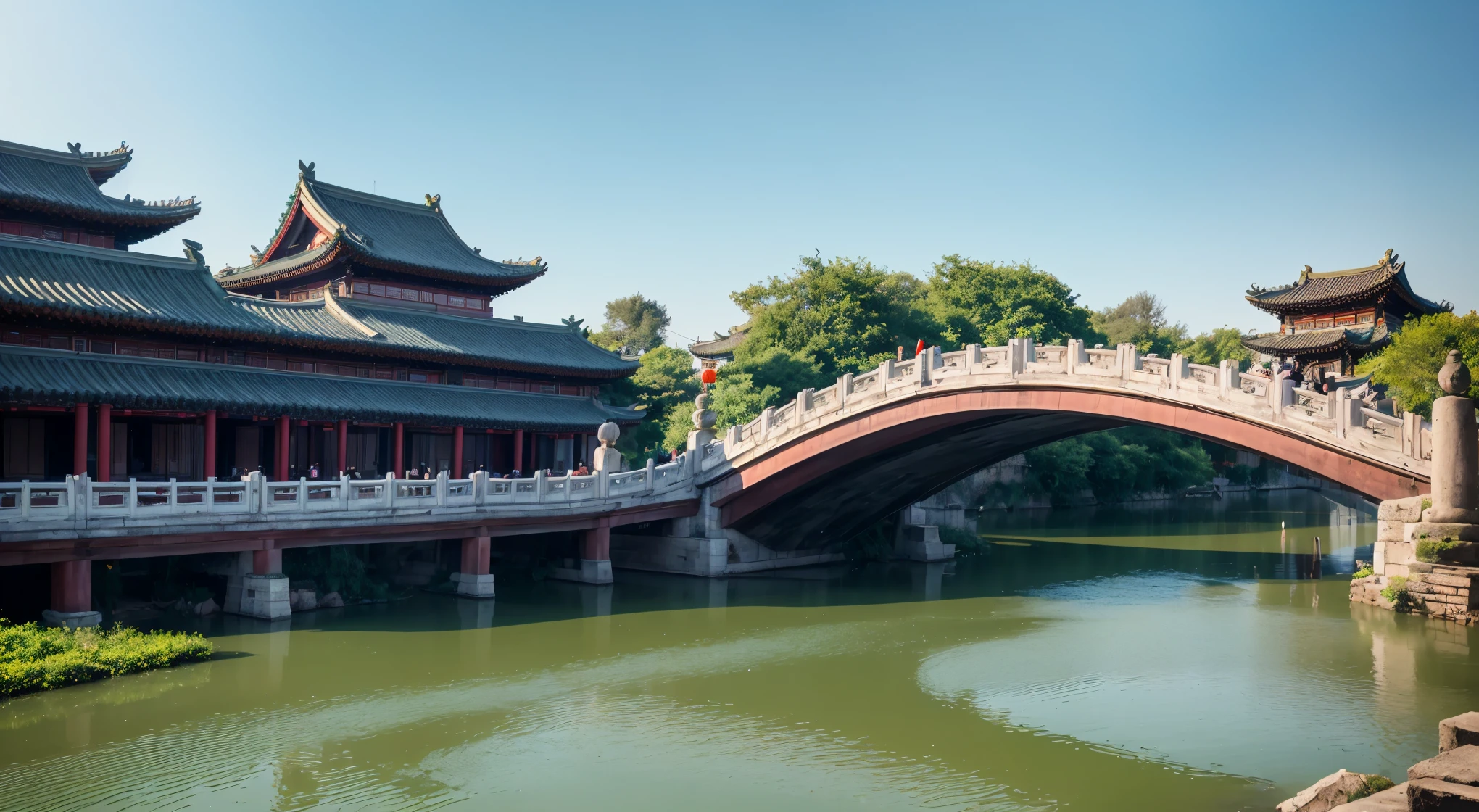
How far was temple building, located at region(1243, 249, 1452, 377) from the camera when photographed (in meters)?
38.6

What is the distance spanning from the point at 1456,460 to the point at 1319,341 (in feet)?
82.8

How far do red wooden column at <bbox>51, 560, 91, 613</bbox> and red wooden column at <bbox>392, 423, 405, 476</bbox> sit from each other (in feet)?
30.3

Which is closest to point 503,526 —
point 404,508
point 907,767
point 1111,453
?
point 404,508

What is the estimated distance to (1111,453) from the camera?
4862cm

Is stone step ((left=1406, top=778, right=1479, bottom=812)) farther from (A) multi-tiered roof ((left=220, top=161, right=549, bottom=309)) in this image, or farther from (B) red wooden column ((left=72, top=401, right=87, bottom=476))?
(A) multi-tiered roof ((left=220, top=161, right=549, bottom=309))

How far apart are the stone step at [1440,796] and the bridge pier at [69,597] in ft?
55.2

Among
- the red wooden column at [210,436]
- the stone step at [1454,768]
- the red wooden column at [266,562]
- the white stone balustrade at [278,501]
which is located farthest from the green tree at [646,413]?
the stone step at [1454,768]

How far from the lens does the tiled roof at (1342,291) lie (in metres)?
38.3

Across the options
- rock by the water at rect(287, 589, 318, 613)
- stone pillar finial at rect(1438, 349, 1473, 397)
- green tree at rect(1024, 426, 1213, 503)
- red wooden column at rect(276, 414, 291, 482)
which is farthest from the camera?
green tree at rect(1024, 426, 1213, 503)

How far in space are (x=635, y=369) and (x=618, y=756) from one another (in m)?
21.0

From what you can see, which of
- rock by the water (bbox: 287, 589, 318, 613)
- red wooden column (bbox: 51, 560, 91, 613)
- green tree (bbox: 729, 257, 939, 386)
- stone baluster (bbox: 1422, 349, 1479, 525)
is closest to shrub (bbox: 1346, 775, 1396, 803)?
stone baluster (bbox: 1422, 349, 1479, 525)

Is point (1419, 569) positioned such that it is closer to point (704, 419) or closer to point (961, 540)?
point (961, 540)

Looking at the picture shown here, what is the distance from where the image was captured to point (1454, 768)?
7.63 m

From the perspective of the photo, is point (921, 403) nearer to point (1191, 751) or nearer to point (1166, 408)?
point (1166, 408)
